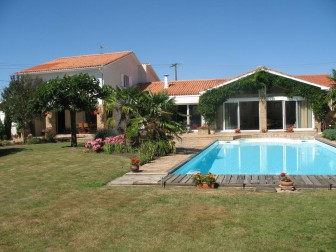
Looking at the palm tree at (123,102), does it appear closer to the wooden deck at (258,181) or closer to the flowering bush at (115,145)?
the flowering bush at (115,145)

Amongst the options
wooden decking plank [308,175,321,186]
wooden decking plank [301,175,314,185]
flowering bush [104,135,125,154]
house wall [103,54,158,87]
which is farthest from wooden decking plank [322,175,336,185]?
house wall [103,54,158,87]

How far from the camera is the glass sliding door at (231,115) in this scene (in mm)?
29000

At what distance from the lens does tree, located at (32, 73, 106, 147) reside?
18.9 metres

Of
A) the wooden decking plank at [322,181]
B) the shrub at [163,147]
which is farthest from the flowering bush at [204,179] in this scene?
the shrub at [163,147]

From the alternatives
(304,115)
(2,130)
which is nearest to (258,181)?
(304,115)

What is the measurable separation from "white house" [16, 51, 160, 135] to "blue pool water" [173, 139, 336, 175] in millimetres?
12348

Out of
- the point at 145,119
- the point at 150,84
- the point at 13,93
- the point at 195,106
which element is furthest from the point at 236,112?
the point at 13,93

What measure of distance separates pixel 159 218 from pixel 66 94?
47.4 ft

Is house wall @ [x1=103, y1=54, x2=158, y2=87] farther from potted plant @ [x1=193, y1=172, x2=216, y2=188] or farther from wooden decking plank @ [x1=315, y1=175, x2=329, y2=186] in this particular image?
wooden decking plank @ [x1=315, y1=175, x2=329, y2=186]

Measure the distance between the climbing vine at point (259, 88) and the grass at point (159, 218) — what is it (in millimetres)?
20442

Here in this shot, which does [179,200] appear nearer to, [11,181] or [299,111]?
[11,181]

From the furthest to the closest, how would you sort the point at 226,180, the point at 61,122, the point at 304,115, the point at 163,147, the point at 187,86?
the point at 187,86
the point at 61,122
the point at 304,115
the point at 163,147
the point at 226,180

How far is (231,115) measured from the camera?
29.1m

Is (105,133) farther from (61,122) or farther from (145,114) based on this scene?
(61,122)
